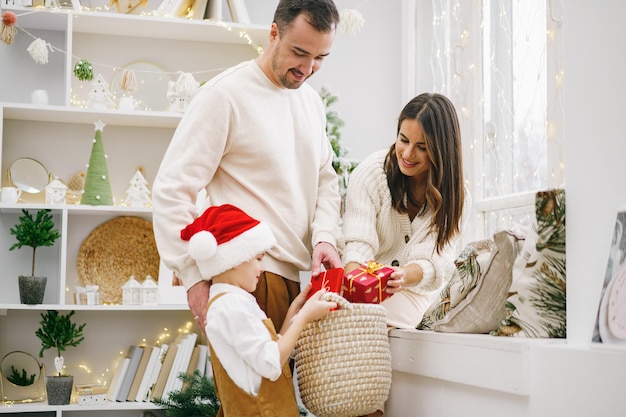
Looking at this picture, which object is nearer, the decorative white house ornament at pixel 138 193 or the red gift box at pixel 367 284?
the red gift box at pixel 367 284

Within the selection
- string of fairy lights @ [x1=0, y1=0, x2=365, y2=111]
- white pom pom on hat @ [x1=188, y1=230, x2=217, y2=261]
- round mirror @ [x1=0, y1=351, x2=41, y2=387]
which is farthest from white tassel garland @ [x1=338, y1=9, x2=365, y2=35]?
round mirror @ [x1=0, y1=351, x2=41, y2=387]

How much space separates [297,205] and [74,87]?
208 centimetres

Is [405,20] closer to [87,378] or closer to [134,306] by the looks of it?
[134,306]

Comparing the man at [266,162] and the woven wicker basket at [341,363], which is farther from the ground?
→ the man at [266,162]

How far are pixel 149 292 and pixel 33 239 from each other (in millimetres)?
553

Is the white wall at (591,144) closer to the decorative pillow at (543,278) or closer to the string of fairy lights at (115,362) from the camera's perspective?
the decorative pillow at (543,278)

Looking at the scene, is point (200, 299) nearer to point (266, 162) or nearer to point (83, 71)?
point (266, 162)

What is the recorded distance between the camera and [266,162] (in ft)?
6.65

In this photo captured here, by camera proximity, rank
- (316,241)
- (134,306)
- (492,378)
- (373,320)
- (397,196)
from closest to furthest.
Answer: (492,378) < (373,320) < (316,241) < (397,196) < (134,306)

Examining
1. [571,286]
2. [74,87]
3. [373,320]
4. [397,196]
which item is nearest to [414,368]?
[373,320]

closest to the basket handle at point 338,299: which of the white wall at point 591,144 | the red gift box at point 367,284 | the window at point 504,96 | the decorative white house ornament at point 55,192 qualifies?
the red gift box at point 367,284

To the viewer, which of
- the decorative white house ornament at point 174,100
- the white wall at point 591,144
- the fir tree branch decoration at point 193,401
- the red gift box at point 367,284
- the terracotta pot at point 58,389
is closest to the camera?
the white wall at point 591,144

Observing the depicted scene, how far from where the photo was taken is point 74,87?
3.75m

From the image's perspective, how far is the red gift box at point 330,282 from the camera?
186 centimetres
